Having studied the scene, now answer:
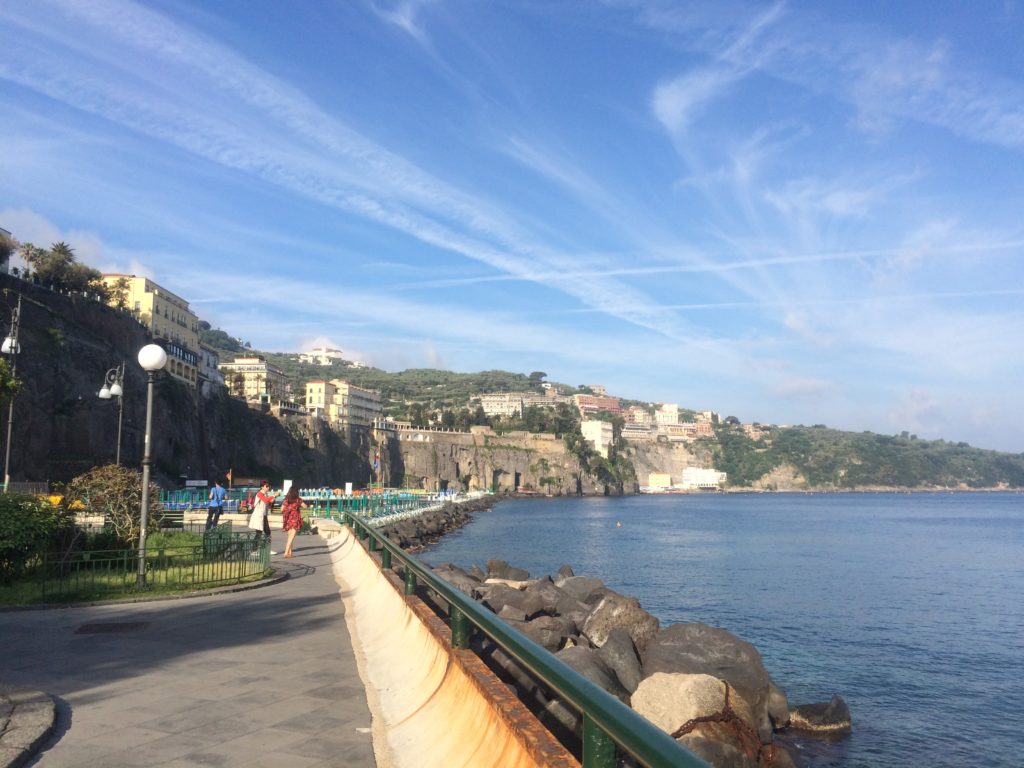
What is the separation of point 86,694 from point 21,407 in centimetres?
5290

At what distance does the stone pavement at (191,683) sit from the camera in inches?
221

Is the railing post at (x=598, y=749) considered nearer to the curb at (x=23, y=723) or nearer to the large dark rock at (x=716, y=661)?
the curb at (x=23, y=723)

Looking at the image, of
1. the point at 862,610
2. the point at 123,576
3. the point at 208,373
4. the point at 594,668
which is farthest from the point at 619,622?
the point at 208,373

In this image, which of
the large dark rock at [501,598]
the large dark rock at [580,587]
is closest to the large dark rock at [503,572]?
the large dark rock at [580,587]

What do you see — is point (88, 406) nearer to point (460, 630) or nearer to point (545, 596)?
point (545, 596)

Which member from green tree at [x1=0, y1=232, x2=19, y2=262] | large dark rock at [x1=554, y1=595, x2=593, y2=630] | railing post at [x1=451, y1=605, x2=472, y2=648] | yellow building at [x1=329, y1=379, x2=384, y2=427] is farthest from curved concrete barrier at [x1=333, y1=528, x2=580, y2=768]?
yellow building at [x1=329, y1=379, x2=384, y2=427]

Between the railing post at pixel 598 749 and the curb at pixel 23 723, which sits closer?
the railing post at pixel 598 749

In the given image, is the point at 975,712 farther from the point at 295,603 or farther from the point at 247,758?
the point at 247,758

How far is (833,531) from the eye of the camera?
3150 inches

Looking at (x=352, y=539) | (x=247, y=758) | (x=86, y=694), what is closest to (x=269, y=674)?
(x=86, y=694)

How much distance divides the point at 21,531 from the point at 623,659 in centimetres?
1055

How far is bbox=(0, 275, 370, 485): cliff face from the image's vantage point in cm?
5431

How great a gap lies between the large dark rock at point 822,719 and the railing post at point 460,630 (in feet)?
39.9

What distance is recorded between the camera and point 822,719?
1598 centimetres
